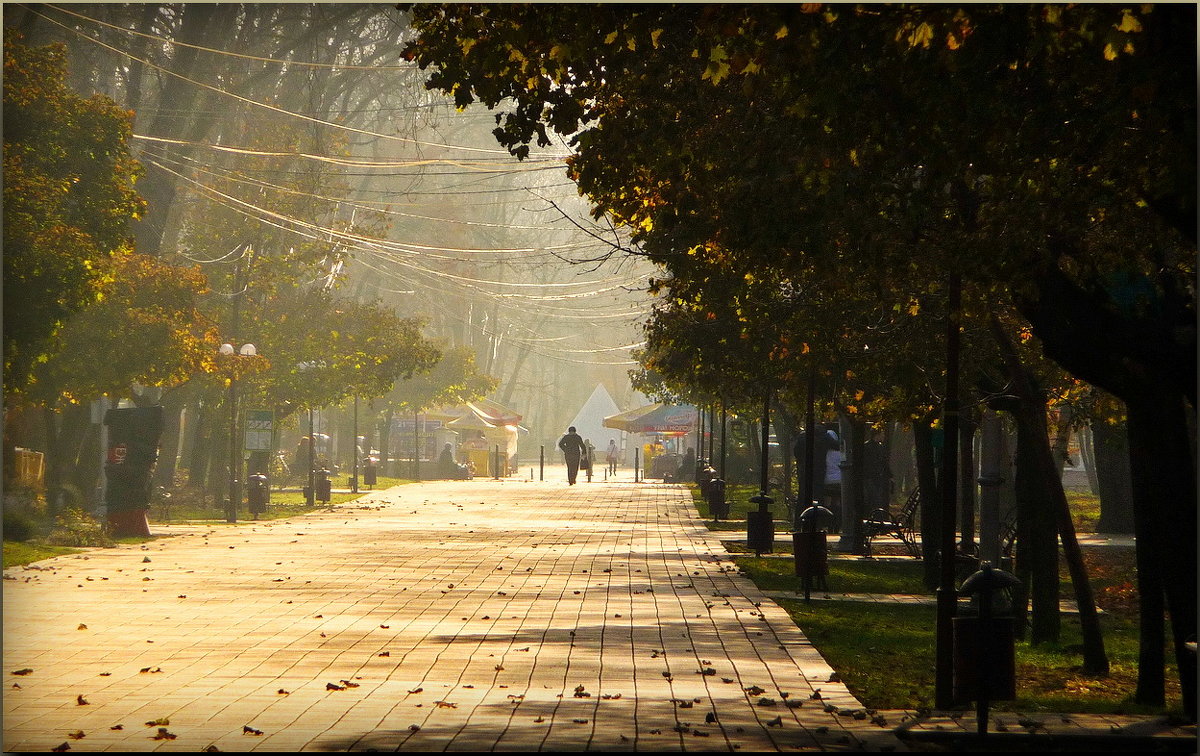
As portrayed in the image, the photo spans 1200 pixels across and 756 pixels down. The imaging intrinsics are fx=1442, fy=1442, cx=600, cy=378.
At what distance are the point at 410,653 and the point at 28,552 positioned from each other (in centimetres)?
1081

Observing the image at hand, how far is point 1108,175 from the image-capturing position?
9.95 meters

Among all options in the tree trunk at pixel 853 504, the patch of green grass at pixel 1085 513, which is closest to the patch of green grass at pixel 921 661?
the tree trunk at pixel 853 504

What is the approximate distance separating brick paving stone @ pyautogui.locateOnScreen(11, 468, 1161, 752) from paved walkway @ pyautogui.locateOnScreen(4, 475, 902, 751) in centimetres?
3

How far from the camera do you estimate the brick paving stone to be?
7.82 meters

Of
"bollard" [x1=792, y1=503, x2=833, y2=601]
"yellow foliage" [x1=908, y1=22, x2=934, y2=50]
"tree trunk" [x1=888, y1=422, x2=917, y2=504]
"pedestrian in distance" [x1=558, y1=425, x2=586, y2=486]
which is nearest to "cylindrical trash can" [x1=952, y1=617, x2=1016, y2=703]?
"yellow foliage" [x1=908, y1=22, x2=934, y2=50]

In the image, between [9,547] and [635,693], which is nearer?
[635,693]

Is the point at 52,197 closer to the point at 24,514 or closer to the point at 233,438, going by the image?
the point at 24,514

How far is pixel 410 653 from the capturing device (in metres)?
11.1

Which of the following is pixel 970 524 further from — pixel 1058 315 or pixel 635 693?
pixel 635 693

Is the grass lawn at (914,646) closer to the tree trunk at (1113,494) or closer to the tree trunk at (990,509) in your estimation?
the tree trunk at (990,509)

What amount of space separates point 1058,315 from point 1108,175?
102cm

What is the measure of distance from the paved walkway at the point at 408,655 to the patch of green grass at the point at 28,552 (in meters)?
0.50

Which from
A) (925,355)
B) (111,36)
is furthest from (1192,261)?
A: (111,36)

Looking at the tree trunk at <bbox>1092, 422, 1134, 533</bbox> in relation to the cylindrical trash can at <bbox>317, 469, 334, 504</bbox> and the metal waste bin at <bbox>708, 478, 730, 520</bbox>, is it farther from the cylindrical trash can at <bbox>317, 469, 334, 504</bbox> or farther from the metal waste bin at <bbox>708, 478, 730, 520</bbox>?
the cylindrical trash can at <bbox>317, 469, 334, 504</bbox>
